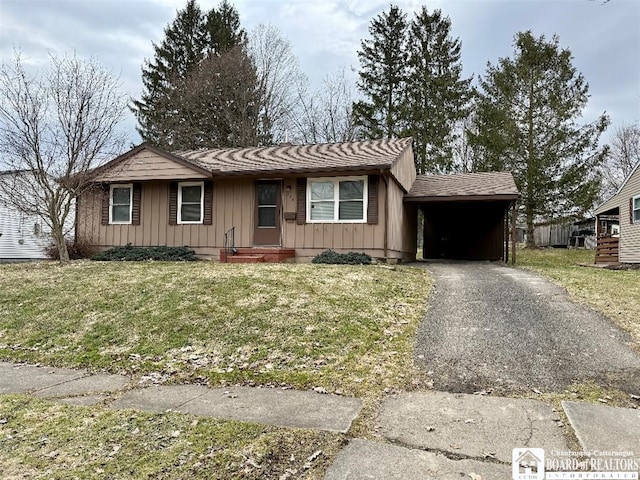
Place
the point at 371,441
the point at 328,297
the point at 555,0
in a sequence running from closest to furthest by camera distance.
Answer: the point at 371,441
the point at 328,297
the point at 555,0

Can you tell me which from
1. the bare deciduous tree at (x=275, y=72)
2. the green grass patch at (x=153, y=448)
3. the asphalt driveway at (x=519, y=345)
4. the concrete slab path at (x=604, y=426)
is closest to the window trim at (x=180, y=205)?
the asphalt driveway at (x=519, y=345)

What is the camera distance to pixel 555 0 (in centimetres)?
817

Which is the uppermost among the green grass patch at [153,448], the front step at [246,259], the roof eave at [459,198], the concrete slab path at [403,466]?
the roof eave at [459,198]

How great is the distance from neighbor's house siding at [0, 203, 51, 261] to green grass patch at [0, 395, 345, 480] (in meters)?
19.4

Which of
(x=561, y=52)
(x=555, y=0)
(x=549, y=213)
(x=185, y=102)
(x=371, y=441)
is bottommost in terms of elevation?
(x=371, y=441)

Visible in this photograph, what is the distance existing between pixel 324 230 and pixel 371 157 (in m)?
2.33

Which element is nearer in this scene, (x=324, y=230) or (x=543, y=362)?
(x=543, y=362)

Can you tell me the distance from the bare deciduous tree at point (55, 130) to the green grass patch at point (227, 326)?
3332 mm

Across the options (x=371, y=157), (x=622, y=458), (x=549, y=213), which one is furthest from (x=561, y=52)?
(x=622, y=458)

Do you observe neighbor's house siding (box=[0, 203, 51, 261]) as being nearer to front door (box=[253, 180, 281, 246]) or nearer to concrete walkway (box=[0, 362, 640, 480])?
front door (box=[253, 180, 281, 246])

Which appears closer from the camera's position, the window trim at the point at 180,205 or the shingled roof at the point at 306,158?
the shingled roof at the point at 306,158

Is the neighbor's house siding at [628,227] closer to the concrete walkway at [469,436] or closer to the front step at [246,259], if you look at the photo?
the front step at [246,259]

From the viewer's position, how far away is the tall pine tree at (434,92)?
25953 mm

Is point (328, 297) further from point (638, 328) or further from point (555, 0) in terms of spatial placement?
point (555, 0)
